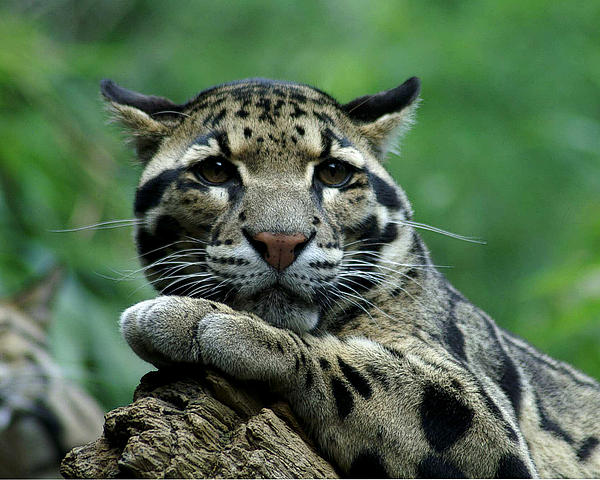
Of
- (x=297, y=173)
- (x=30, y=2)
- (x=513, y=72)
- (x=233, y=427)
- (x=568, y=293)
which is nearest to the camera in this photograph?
(x=233, y=427)

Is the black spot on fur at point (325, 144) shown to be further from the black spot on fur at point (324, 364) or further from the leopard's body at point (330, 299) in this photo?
the black spot on fur at point (324, 364)

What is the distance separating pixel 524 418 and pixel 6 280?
8250 mm

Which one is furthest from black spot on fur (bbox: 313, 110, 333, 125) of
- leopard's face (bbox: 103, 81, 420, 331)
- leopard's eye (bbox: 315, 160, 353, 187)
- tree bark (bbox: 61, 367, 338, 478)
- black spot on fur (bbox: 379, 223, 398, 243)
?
tree bark (bbox: 61, 367, 338, 478)

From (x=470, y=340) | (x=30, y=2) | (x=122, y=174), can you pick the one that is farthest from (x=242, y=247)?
(x=30, y=2)

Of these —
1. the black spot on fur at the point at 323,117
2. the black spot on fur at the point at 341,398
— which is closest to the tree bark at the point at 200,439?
the black spot on fur at the point at 341,398

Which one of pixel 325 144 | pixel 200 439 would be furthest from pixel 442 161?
pixel 200 439

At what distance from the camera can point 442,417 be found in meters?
5.51

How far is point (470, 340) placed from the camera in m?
7.00

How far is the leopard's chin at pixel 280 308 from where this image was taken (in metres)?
5.87

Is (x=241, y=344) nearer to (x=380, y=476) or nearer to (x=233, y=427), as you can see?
(x=233, y=427)

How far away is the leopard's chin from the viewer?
19.2ft

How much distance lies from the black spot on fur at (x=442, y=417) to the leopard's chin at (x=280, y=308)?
102cm

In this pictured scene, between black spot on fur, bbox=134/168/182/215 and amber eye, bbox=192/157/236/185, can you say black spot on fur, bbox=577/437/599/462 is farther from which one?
black spot on fur, bbox=134/168/182/215

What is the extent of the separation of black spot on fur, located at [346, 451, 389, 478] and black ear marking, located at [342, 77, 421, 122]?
3.36 m
